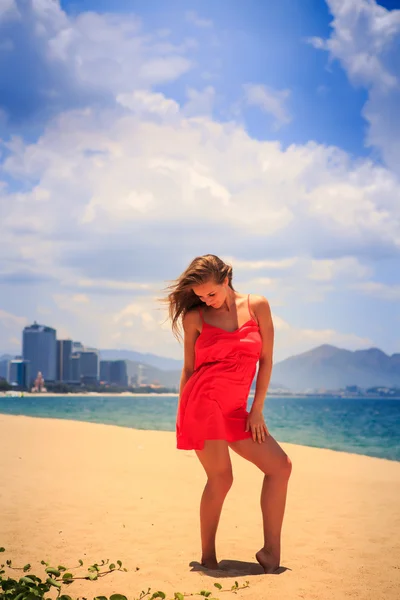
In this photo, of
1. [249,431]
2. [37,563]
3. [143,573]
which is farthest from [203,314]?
[37,563]

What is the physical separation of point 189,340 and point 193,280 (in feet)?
1.44

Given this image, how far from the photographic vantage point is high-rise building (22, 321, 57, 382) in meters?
142

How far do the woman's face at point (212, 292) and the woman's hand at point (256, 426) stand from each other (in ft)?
2.16

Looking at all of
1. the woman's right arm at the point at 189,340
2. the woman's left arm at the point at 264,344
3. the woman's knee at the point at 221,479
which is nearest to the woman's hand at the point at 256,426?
the woman's left arm at the point at 264,344

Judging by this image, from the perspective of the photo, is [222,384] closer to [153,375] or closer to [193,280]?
[193,280]

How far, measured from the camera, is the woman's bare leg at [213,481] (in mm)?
3689

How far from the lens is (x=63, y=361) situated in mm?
143250

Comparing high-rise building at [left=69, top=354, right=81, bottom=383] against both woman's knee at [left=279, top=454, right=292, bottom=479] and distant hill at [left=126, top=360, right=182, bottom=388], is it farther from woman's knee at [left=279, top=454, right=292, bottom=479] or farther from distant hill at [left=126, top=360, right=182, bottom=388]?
woman's knee at [left=279, top=454, right=292, bottom=479]

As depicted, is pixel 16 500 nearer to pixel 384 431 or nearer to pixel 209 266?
pixel 209 266

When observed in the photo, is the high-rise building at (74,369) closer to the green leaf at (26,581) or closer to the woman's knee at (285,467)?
the green leaf at (26,581)

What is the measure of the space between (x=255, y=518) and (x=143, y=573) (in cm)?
229

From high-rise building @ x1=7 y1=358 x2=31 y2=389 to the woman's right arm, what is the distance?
141838 millimetres

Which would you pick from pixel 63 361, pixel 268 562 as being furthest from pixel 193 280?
pixel 63 361

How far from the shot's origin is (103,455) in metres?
10.7
